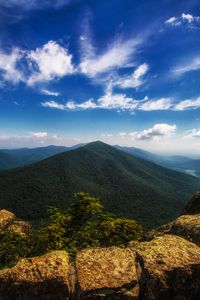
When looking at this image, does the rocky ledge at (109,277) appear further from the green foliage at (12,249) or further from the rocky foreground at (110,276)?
the green foliage at (12,249)

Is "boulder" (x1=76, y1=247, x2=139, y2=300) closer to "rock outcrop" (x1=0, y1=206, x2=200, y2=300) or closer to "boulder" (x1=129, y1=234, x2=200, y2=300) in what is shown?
"rock outcrop" (x1=0, y1=206, x2=200, y2=300)

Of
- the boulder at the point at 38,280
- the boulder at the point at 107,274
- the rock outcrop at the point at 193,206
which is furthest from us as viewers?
the rock outcrop at the point at 193,206

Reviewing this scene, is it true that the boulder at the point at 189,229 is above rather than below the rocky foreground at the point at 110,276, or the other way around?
above

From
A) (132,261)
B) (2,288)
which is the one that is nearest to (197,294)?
(132,261)

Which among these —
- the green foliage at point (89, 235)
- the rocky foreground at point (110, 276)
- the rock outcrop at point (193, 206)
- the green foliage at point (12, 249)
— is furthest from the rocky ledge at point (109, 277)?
the rock outcrop at point (193, 206)

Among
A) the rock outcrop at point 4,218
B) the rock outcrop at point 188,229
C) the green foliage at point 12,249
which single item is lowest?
the rock outcrop at point 4,218

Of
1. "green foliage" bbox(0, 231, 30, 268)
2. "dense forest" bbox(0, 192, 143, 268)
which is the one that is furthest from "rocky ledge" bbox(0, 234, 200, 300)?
"green foliage" bbox(0, 231, 30, 268)

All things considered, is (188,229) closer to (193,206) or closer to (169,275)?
(169,275)

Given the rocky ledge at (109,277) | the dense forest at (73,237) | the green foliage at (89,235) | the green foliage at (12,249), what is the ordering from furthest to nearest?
the green foliage at (12,249), the dense forest at (73,237), the green foliage at (89,235), the rocky ledge at (109,277)
